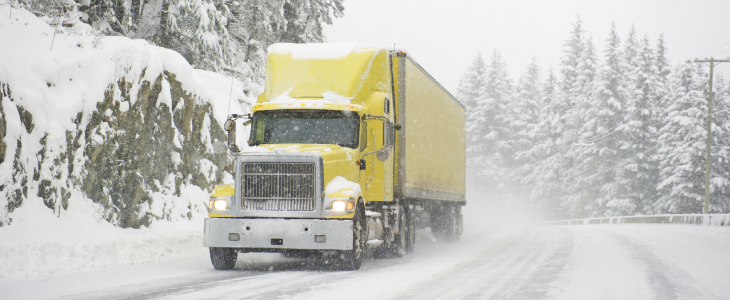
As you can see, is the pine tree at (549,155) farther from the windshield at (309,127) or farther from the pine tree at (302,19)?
the windshield at (309,127)

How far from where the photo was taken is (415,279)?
10.2 metres

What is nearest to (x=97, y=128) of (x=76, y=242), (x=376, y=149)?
(x=76, y=242)

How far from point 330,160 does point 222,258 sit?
2.38 meters

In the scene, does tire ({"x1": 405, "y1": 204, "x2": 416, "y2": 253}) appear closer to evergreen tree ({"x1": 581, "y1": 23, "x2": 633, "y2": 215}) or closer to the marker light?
the marker light

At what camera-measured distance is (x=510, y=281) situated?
389 inches

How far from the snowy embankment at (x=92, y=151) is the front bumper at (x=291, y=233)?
2.48 m

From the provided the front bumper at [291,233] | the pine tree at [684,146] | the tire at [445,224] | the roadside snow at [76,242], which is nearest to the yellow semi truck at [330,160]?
the front bumper at [291,233]

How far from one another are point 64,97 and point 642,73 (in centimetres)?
5359

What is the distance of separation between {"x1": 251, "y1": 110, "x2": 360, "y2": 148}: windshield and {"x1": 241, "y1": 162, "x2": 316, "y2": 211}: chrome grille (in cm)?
119

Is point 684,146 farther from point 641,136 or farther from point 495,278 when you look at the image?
point 495,278

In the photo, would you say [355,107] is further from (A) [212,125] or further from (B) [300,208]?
(A) [212,125]

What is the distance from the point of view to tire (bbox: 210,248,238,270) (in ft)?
37.5

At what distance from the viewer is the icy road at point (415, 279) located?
8.43 m

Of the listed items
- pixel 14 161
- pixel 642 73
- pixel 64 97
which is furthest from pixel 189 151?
pixel 642 73
